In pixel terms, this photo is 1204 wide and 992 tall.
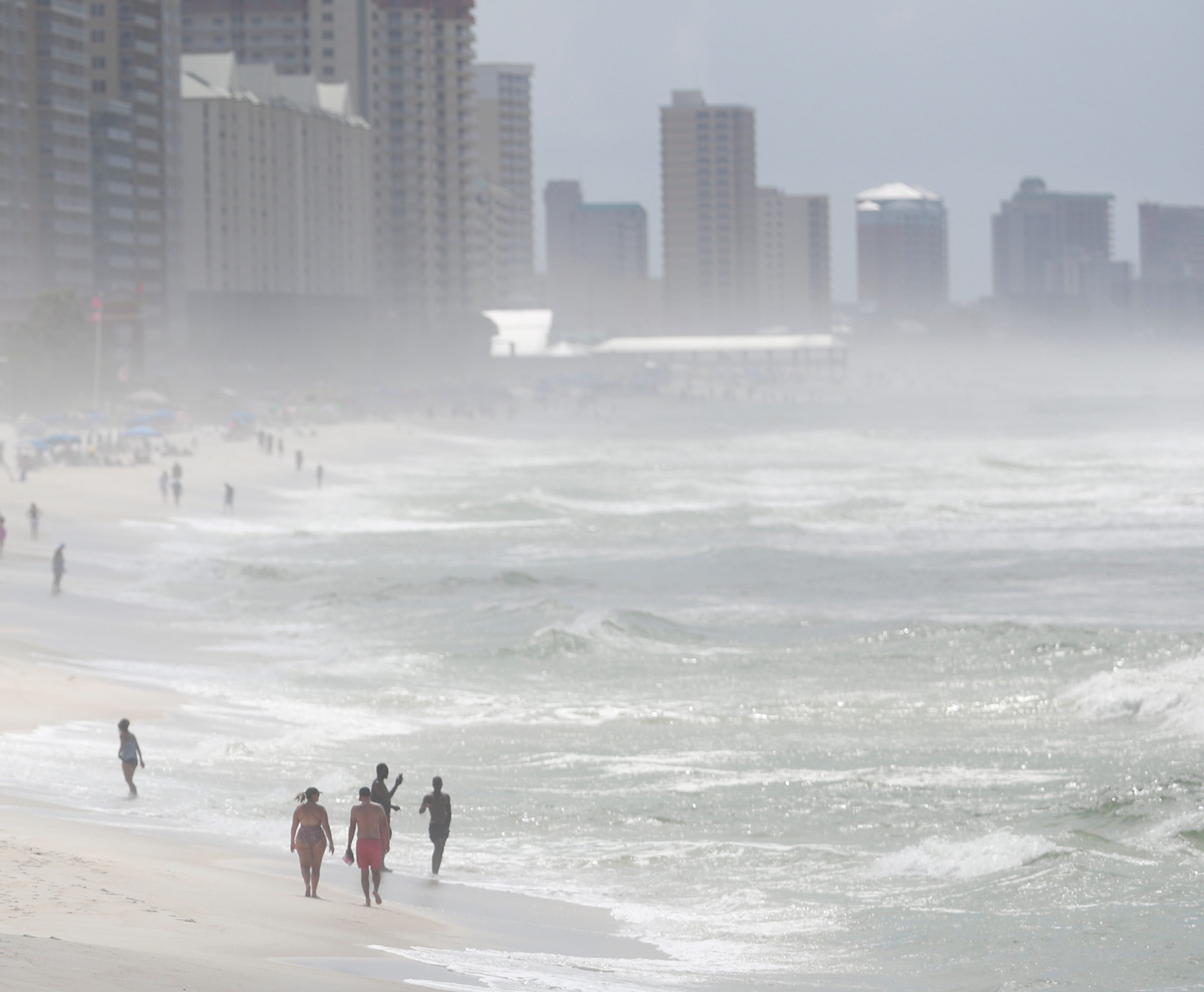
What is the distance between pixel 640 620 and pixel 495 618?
3351 mm

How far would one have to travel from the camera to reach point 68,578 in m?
40.6

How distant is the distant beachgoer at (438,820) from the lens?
17.0 meters

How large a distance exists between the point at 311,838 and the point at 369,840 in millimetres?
625

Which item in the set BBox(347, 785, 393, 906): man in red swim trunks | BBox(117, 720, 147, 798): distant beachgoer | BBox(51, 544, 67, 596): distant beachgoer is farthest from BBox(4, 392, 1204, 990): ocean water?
BBox(51, 544, 67, 596): distant beachgoer

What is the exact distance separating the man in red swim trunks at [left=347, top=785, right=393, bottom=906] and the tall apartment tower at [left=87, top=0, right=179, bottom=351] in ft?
404

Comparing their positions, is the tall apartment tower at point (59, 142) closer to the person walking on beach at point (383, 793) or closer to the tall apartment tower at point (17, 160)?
the tall apartment tower at point (17, 160)

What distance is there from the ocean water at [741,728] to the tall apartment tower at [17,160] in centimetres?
7550

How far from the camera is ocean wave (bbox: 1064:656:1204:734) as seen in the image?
2555cm

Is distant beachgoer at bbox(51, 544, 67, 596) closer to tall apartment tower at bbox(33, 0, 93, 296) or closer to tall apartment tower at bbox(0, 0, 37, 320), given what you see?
tall apartment tower at bbox(0, 0, 37, 320)

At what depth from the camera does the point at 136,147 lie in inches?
5704

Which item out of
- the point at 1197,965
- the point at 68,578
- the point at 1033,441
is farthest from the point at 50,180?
the point at 1197,965

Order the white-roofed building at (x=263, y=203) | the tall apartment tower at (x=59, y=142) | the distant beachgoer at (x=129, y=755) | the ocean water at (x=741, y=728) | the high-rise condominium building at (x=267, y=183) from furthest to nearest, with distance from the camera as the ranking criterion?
the high-rise condominium building at (x=267, y=183), the white-roofed building at (x=263, y=203), the tall apartment tower at (x=59, y=142), the distant beachgoer at (x=129, y=755), the ocean water at (x=741, y=728)

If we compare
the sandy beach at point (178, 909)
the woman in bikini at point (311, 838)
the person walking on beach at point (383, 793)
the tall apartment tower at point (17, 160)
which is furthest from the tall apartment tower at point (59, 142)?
the woman in bikini at point (311, 838)

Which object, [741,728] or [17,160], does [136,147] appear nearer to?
[17,160]
